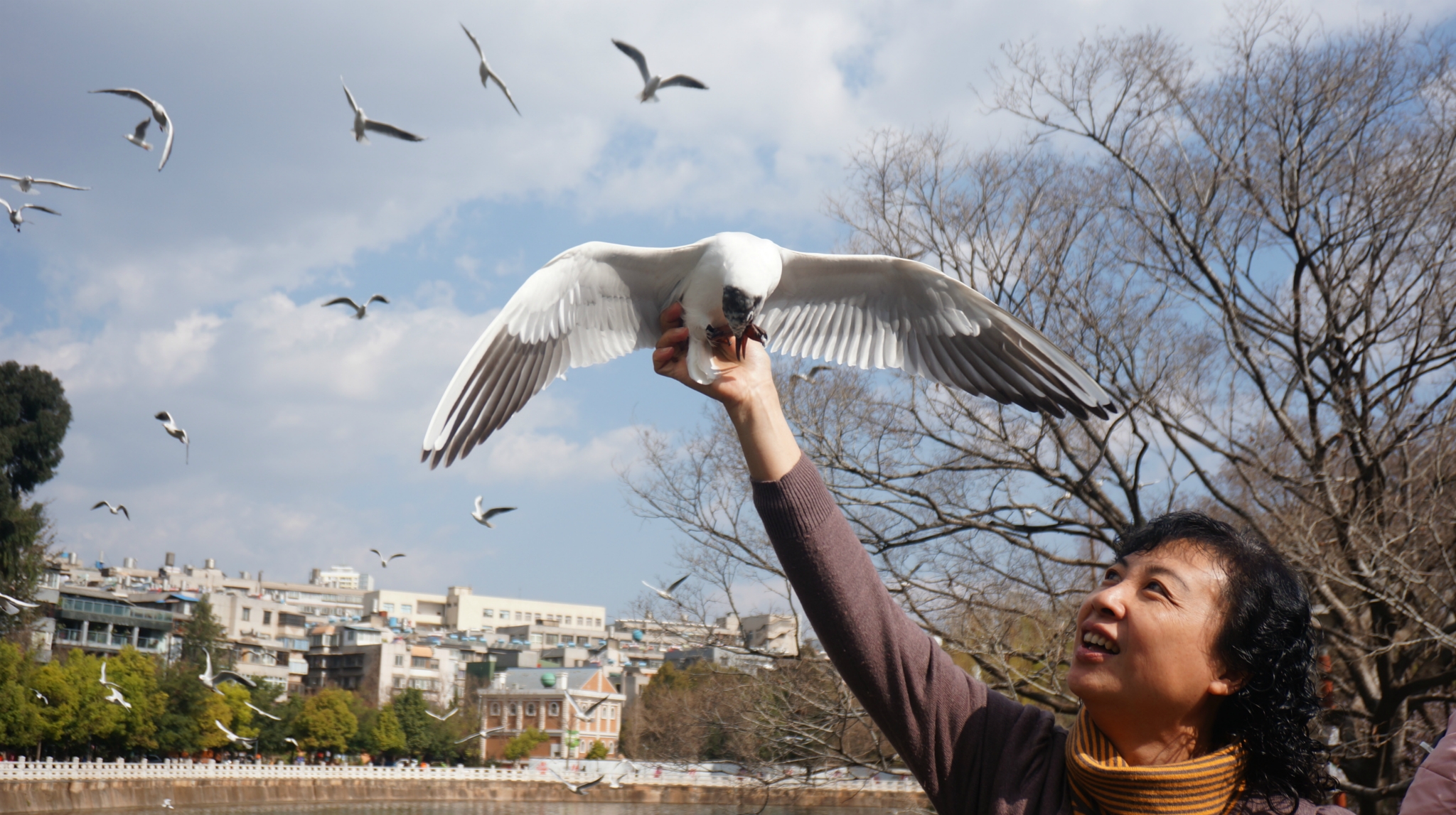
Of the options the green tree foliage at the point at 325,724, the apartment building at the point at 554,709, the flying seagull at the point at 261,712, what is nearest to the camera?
the flying seagull at the point at 261,712

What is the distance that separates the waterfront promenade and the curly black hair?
7765 mm

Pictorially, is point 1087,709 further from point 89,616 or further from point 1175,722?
point 89,616

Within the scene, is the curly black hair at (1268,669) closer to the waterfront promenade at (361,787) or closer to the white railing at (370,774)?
the white railing at (370,774)

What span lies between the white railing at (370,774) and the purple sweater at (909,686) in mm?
7416

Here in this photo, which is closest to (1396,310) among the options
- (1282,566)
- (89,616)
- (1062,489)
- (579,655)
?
(1062,489)

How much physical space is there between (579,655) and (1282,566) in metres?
57.2

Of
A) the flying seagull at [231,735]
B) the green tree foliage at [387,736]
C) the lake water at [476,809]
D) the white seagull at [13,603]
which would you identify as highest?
the white seagull at [13,603]

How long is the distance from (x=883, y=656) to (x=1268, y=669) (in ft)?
1.60

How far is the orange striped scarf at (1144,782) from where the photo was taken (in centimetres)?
126

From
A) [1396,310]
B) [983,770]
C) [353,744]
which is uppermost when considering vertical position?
[1396,310]

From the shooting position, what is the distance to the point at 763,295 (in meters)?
2.48

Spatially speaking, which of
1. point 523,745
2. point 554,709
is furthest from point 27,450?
point 554,709

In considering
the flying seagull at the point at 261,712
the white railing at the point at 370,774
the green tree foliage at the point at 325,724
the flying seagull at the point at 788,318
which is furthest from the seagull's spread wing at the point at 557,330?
the green tree foliage at the point at 325,724

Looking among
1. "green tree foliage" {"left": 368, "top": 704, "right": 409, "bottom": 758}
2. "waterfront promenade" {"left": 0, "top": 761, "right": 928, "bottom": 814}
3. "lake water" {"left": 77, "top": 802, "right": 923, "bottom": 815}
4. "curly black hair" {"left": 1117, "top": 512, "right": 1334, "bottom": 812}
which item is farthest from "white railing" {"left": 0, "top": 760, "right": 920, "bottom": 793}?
"curly black hair" {"left": 1117, "top": 512, "right": 1334, "bottom": 812}
